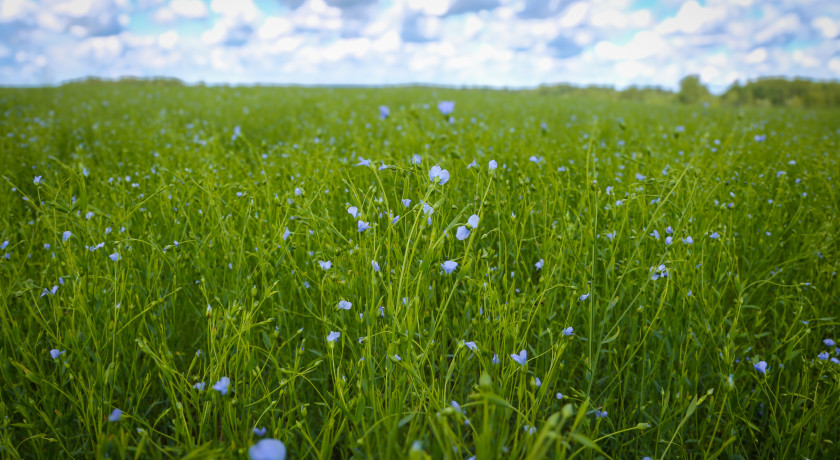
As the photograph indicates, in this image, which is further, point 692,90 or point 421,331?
point 692,90

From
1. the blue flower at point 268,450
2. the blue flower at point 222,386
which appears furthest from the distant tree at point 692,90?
the blue flower at point 268,450

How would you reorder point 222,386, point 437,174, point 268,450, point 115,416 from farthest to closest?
point 437,174, point 222,386, point 115,416, point 268,450

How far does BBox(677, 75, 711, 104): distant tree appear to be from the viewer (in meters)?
40.2

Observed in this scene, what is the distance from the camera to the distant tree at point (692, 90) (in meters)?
40.2

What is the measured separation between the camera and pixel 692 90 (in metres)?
44.1

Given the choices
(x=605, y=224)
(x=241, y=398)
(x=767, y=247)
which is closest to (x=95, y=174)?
(x=241, y=398)

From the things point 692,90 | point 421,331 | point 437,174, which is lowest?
point 421,331

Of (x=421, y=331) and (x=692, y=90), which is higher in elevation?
(x=692, y=90)

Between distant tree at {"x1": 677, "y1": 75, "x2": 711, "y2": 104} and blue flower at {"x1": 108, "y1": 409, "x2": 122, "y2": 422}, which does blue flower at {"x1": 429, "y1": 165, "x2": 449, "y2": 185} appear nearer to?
blue flower at {"x1": 108, "y1": 409, "x2": 122, "y2": 422}

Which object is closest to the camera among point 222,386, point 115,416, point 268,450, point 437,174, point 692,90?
point 268,450

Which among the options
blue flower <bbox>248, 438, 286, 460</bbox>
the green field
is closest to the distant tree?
the green field

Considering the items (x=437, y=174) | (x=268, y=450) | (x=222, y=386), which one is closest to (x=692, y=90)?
(x=437, y=174)

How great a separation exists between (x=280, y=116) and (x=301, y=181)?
745 cm

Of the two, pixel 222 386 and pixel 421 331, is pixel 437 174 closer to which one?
pixel 421 331
